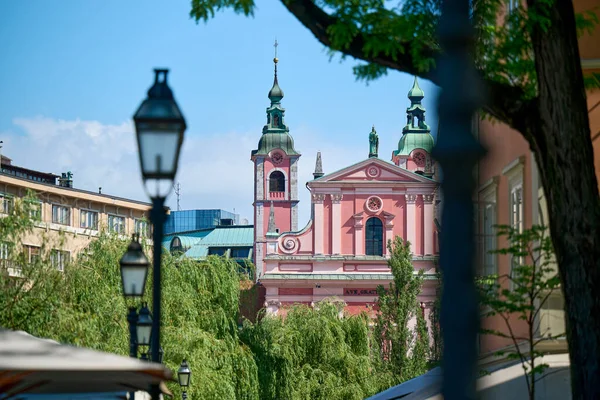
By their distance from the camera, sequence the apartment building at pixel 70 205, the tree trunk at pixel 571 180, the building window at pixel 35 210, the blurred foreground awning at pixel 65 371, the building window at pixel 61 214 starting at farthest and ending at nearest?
the building window at pixel 61 214
the apartment building at pixel 70 205
the building window at pixel 35 210
the tree trunk at pixel 571 180
the blurred foreground awning at pixel 65 371

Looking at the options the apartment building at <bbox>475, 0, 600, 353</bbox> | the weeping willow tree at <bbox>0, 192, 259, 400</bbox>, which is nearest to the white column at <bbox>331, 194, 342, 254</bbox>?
the weeping willow tree at <bbox>0, 192, 259, 400</bbox>

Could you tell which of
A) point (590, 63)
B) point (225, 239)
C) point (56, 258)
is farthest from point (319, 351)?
point (225, 239)

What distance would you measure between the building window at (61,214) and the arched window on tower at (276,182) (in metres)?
15.5

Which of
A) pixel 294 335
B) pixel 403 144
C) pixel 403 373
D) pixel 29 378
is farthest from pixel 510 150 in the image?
pixel 403 144

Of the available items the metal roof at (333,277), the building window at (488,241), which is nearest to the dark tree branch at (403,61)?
the building window at (488,241)

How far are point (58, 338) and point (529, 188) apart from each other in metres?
10.6

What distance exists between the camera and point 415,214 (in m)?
64.1

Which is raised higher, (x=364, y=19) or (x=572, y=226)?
(x=364, y=19)

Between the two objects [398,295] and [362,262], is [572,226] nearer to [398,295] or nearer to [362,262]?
[398,295]

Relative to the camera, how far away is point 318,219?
63.4 metres

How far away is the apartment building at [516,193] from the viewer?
1388cm

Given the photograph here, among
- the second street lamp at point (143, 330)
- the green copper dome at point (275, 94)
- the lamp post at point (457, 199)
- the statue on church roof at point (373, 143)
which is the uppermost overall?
the green copper dome at point (275, 94)

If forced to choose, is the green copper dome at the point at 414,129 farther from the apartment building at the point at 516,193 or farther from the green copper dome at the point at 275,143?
the apartment building at the point at 516,193

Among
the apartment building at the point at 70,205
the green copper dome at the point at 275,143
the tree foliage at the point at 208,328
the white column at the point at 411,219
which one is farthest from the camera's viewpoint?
the green copper dome at the point at 275,143
